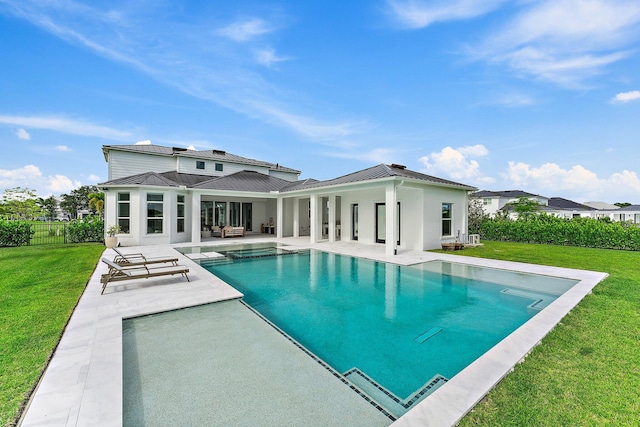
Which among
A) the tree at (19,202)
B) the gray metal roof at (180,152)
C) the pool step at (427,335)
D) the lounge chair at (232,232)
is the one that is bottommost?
Result: the pool step at (427,335)

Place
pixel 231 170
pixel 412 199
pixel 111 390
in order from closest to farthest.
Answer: pixel 111 390 → pixel 412 199 → pixel 231 170

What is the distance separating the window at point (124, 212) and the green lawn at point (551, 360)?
789 centimetres

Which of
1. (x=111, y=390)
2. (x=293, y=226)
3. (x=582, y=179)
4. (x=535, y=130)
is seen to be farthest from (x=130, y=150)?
(x=582, y=179)

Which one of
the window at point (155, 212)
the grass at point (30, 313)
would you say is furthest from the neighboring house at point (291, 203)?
the grass at point (30, 313)

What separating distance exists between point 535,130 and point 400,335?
72.6 ft

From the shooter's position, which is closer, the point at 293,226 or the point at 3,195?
the point at 293,226

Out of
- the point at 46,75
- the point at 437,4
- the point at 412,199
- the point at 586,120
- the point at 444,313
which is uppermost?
the point at 437,4

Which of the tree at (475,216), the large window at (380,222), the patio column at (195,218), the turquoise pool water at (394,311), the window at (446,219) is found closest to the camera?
the turquoise pool water at (394,311)

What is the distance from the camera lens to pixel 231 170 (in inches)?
958

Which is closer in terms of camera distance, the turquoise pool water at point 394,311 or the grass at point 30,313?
the grass at point 30,313

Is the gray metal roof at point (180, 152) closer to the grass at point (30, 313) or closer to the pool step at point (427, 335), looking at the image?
the grass at point (30, 313)

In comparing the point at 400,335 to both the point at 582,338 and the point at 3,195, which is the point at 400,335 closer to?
the point at 582,338

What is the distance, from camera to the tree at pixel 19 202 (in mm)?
33688

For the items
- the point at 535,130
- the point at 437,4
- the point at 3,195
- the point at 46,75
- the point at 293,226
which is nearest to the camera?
the point at 437,4
